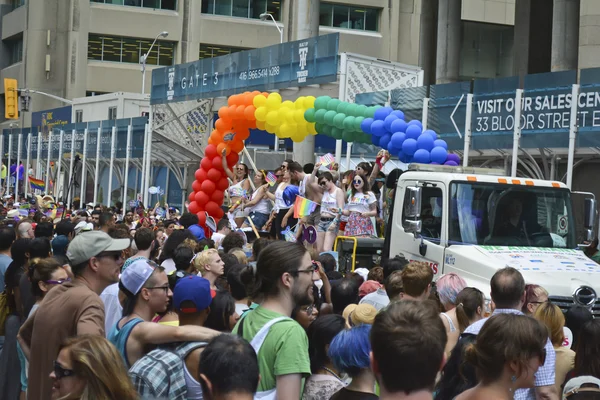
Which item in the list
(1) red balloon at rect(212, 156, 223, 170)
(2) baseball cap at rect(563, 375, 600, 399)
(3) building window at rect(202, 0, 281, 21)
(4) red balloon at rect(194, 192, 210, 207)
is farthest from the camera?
(3) building window at rect(202, 0, 281, 21)

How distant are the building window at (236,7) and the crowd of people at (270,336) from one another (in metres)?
65.8

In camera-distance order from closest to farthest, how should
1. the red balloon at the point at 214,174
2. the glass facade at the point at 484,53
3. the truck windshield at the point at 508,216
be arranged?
the truck windshield at the point at 508,216 < the red balloon at the point at 214,174 < the glass facade at the point at 484,53

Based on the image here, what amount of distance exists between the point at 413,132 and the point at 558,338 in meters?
10.3

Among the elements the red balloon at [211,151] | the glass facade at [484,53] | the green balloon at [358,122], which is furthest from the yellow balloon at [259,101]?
the glass facade at [484,53]

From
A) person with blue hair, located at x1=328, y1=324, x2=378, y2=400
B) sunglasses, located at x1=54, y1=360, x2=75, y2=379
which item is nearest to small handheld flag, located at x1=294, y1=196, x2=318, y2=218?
person with blue hair, located at x1=328, y1=324, x2=378, y2=400

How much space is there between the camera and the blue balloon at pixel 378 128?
17750 mm

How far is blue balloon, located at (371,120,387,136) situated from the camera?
58.2 ft

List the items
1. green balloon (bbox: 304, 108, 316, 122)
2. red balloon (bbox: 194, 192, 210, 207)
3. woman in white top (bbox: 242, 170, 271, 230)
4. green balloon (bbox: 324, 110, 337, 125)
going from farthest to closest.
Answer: red balloon (bbox: 194, 192, 210, 207), green balloon (bbox: 304, 108, 316, 122), green balloon (bbox: 324, 110, 337, 125), woman in white top (bbox: 242, 170, 271, 230)

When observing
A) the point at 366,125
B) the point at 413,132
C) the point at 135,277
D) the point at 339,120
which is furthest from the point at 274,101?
the point at 135,277

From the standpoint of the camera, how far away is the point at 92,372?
4016 mm

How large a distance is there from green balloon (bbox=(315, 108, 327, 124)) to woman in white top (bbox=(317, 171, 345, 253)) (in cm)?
328

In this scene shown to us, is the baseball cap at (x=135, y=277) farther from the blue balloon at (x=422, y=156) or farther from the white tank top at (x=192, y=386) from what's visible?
the blue balloon at (x=422, y=156)

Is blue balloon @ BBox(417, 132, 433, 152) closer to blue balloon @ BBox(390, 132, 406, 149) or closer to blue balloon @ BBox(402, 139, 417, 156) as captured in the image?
blue balloon @ BBox(402, 139, 417, 156)

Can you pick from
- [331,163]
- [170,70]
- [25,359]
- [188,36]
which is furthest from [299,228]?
[188,36]
